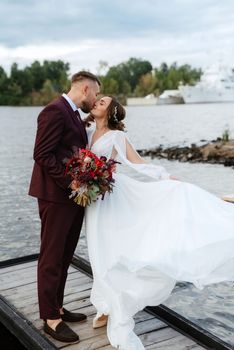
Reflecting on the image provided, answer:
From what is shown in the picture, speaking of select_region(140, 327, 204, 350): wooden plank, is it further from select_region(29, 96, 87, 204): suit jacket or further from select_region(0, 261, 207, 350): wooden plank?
select_region(29, 96, 87, 204): suit jacket

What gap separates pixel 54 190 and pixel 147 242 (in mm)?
866

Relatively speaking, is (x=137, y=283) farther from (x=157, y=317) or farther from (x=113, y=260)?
(x=157, y=317)

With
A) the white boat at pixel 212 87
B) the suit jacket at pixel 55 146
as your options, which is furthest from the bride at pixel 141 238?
the white boat at pixel 212 87

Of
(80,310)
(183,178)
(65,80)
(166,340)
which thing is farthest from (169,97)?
(166,340)

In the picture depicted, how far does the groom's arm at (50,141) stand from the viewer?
4.18 metres

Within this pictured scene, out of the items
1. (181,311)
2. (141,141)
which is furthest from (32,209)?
(141,141)

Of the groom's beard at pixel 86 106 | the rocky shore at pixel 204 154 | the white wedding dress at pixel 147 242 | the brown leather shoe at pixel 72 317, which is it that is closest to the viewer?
the white wedding dress at pixel 147 242

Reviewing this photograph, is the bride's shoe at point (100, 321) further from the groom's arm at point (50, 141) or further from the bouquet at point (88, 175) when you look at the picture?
the groom's arm at point (50, 141)

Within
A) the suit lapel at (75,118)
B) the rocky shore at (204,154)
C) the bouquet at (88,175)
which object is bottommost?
the rocky shore at (204,154)

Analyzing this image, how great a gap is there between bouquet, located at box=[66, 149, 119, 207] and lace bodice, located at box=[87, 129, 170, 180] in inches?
11.3

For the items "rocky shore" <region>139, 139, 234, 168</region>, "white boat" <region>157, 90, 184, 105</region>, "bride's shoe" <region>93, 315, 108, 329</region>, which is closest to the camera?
"bride's shoe" <region>93, 315, 108, 329</region>

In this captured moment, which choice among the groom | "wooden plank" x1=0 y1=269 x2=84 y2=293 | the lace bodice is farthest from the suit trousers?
"wooden plank" x1=0 y1=269 x2=84 y2=293

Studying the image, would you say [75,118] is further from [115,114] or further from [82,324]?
[82,324]

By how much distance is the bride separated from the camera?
414 centimetres
